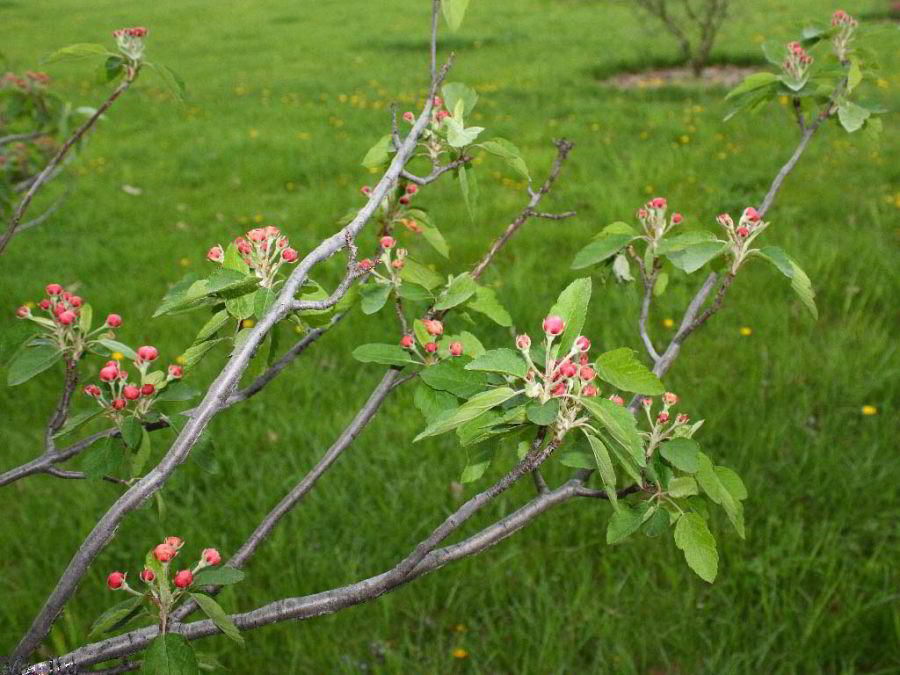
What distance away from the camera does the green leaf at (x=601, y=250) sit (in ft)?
4.71

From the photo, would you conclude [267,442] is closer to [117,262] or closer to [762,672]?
[762,672]

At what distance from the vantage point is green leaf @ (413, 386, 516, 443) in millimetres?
893

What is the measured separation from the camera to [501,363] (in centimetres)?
98

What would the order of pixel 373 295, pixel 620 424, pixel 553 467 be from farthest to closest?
pixel 553 467, pixel 373 295, pixel 620 424

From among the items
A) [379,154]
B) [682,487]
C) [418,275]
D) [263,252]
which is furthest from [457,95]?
[682,487]

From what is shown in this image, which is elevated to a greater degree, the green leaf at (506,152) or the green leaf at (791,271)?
the green leaf at (506,152)

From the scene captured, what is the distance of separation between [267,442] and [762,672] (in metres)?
2.00

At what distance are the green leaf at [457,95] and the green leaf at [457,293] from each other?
0.29m

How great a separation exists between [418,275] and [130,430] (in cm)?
54

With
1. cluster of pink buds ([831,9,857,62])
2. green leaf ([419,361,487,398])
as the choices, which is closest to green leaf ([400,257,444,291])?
green leaf ([419,361,487,398])

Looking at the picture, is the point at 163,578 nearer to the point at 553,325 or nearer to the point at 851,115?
the point at 553,325

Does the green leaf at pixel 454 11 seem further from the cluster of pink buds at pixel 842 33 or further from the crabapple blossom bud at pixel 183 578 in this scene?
the cluster of pink buds at pixel 842 33

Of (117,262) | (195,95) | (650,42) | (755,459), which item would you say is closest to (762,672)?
(755,459)

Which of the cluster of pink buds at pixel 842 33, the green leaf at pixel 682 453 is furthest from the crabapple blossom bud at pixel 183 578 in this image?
the cluster of pink buds at pixel 842 33
